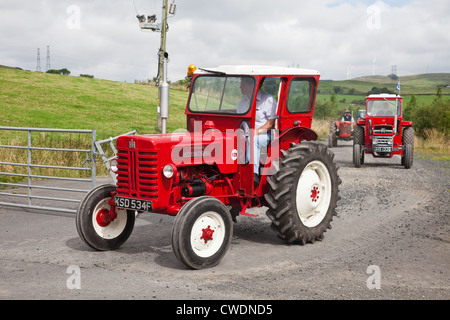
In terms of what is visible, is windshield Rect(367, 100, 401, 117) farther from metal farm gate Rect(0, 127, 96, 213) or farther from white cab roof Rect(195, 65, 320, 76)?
white cab roof Rect(195, 65, 320, 76)

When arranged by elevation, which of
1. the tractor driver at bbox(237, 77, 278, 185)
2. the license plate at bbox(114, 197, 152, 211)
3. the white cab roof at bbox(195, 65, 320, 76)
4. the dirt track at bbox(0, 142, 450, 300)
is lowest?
the dirt track at bbox(0, 142, 450, 300)

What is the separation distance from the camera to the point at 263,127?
7.39m

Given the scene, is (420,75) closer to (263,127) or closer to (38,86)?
(38,86)

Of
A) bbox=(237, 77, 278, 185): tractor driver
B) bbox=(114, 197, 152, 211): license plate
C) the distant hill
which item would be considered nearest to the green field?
bbox=(237, 77, 278, 185): tractor driver

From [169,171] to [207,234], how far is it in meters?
0.84

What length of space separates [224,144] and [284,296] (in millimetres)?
2340

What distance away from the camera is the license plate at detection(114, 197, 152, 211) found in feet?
21.0

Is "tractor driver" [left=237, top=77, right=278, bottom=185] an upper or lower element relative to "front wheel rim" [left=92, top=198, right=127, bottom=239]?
upper

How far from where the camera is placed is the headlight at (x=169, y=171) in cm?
638

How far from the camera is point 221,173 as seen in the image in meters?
7.19

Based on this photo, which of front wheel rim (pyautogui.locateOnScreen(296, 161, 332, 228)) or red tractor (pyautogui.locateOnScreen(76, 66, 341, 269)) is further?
front wheel rim (pyautogui.locateOnScreen(296, 161, 332, 228))

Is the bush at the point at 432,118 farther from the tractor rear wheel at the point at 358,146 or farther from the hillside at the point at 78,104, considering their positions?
the hillside at the point at 78,104

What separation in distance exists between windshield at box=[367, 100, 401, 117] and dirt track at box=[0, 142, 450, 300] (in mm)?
10226

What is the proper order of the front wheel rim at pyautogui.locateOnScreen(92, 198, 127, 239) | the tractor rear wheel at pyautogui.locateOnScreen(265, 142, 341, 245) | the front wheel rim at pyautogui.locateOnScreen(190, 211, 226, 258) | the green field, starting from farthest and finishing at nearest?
1. the green field
2. the tractor rear wheel at pyautogui.locateOnScreen(265, 142, 341, 245)
3. the front wheel rim at pyautogui.locateOnScreen(92, 198, 127, 239)
4. the front wheel rim at pyautogui.locateOnScreen(190, 211, 226, 258)
